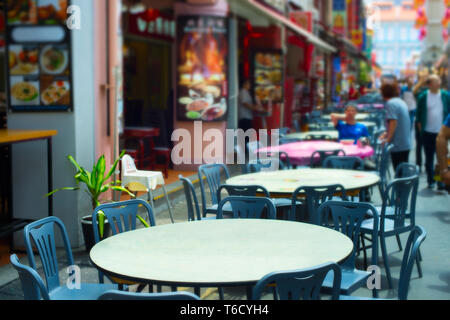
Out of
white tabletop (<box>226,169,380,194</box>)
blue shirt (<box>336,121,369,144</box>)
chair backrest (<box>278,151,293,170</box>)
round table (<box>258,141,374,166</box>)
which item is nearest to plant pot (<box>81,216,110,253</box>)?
white tabletop (<box>226,169,380,194</box>)

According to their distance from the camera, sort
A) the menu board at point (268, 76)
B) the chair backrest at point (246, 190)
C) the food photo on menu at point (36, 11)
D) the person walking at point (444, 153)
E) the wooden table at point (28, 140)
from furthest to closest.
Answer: the menu board at point (268, 76), the food photo on menu at point (36, 11), the wooden table at point (28, 140), the chair backrest at point (246, 190), the person walking at point (444, 153)

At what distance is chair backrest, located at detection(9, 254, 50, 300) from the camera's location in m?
2.85

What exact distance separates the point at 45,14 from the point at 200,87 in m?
5.05

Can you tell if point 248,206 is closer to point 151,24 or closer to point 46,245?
point 46,245

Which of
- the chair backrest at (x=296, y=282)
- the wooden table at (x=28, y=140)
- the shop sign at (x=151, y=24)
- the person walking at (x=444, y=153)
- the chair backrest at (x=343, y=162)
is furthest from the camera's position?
the shop sign at (x=151, y=24)

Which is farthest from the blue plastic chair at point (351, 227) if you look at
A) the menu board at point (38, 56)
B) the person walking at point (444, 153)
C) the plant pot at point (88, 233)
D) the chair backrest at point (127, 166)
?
the menu board at point (38, 56)

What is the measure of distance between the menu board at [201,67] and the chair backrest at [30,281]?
847 centimetres

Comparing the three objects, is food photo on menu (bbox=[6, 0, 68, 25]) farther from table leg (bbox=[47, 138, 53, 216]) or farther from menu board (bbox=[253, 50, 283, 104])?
menu board (bbox=[253, 50, 283, 104])

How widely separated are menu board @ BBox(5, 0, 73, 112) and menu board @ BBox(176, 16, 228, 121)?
4828mm

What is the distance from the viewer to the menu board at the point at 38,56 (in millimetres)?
6480

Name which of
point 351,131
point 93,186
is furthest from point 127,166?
point 351,131

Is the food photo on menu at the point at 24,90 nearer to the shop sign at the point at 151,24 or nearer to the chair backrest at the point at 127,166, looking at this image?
the chair backrest at the point at 127,166
